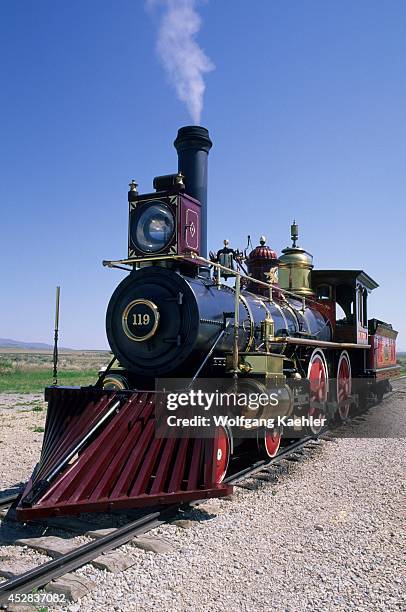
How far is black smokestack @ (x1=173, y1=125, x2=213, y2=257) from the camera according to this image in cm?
721

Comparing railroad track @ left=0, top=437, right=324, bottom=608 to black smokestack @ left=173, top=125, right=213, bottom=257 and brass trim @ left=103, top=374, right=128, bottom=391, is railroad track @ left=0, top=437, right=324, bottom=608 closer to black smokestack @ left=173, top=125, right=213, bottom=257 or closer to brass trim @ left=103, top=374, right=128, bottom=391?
brass trim @ left=103, top=374, right=128, bottom=391

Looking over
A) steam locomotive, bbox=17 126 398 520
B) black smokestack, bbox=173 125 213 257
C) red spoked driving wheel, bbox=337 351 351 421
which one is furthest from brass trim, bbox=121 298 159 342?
red spoked driving wheel, bbox=337 351 351 421

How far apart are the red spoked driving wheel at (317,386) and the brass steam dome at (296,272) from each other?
2.73 m

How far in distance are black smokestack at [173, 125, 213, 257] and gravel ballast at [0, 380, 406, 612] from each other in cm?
333

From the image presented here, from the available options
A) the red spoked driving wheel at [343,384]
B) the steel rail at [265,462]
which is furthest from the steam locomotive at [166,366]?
the red spoked driving wheel at [343,384]

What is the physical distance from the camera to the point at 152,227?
668cm

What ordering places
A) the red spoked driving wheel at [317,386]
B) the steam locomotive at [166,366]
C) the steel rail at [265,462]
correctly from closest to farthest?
the steam locomotive at [166,366] < the steel rail at [265,462] < the red spoked driving wheel at [317,386]

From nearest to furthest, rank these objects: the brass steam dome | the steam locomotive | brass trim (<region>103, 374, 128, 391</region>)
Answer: the steam locomotive
brass trim (<region>103, 374, 128, 391</region>)
the brass steam dome

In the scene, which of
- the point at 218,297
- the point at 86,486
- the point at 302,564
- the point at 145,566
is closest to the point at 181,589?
the point at 145,566

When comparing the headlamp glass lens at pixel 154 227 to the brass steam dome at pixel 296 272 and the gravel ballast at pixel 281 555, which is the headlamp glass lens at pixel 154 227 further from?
the brass steam dome at pixel 296 272

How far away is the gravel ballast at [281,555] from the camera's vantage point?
3678 millimetres

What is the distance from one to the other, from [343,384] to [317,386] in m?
2.35

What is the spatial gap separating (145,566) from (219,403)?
225 cm

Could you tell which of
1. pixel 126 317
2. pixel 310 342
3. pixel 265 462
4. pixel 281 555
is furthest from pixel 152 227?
pixel 281 555
